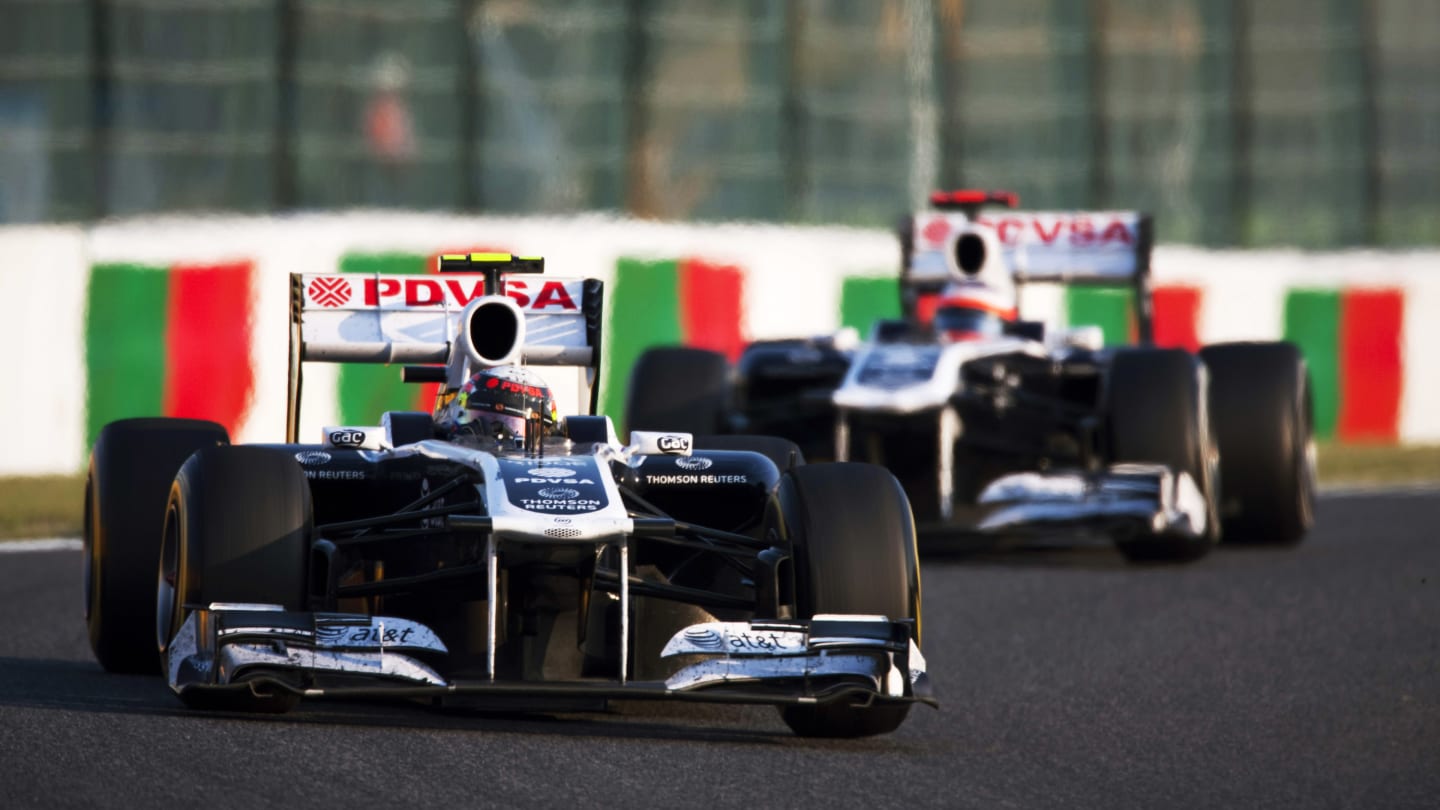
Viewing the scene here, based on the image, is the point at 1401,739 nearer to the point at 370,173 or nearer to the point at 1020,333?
the point at 1020,333

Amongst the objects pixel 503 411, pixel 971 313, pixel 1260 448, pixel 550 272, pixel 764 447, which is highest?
pixel 550 272

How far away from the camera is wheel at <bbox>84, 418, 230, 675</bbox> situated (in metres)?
8.06

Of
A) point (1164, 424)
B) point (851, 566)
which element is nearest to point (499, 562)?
point (851, 566)

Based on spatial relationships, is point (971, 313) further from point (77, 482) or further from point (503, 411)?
point (503, 411)

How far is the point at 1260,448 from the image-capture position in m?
12.9

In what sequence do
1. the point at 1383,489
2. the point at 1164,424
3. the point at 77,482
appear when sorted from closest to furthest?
the point at 1164,424
the point at 77,482
the point at 1383,489

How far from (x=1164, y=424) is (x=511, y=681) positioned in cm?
621

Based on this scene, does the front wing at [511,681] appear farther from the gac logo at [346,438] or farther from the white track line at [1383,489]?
the white track line at [1383,489]

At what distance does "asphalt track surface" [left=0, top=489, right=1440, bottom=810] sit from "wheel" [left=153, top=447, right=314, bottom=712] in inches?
12.6

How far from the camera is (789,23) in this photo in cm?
1808

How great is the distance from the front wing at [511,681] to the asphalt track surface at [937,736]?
160 mm

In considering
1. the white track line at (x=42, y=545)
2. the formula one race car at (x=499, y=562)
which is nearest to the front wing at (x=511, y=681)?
the formula one race car at (x=499, y=562)

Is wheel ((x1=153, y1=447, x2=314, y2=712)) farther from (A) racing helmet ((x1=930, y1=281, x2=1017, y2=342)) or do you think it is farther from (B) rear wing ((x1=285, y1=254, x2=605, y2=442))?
(A) racing helmet ((x1=930, y1=281, x2=1017, y2=342))

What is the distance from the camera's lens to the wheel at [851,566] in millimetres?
7031
